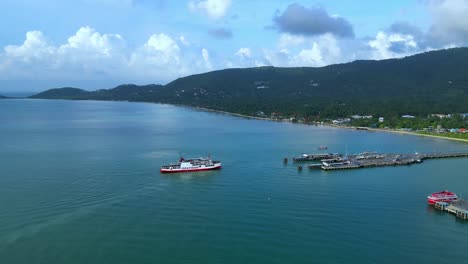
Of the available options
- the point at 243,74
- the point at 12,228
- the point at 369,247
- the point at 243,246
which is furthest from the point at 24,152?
the point at 243,74

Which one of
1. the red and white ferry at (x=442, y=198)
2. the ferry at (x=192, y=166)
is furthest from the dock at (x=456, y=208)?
the ferry at (x=192, y=166)

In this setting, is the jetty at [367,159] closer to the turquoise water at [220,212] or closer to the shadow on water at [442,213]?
the turquoise water at [220,212]

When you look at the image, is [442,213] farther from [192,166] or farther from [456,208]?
[192,166]

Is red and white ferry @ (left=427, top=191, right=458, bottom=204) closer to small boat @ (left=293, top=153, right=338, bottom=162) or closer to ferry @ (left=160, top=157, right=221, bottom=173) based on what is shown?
small boat @ (left=293, top=153, right=338, bottom=162)

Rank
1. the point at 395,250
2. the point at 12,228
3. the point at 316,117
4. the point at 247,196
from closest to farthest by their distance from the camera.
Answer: the point at 395,250, the point at 12,228, the point at 247,196, the point at 316,117

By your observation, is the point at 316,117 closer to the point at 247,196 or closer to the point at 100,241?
the point at 247,196

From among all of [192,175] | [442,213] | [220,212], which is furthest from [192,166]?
[442,213]
